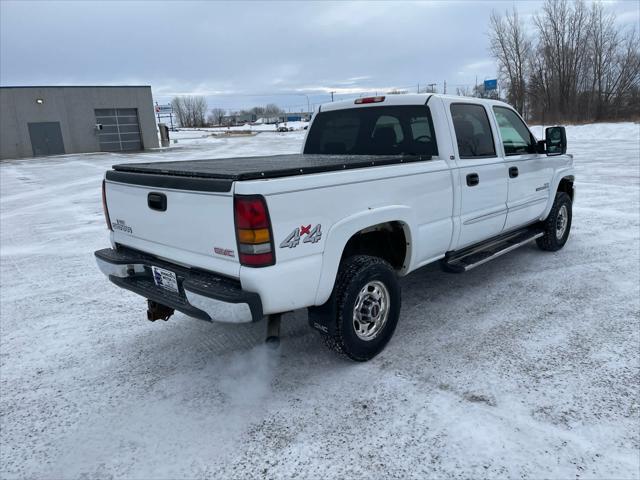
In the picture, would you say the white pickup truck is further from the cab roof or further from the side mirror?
the side mirror

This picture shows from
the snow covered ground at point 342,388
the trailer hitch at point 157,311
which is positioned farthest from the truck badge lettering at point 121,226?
the snow covered ground at point 342,388

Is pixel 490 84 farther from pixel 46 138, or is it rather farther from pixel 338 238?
pixel 338 238

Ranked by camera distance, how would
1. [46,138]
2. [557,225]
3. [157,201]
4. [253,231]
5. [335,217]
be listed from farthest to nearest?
1. [46,138]
2. [557,225]
3. [157,201]
4. [335,217]
5. [253,231]

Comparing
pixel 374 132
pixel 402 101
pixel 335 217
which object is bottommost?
pixel 335 217

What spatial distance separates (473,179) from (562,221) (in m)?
2.79

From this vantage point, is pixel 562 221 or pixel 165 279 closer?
pixel 165 279

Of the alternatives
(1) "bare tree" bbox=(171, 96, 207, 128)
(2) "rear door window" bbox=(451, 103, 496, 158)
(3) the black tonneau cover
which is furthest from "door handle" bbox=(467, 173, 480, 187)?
(1) "bare tree" bbox=(171, 96, 207, 128)

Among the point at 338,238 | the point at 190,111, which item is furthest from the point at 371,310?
the point at 190,111

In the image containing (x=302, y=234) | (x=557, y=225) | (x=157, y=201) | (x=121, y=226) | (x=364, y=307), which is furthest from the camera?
(x=557, y=225)

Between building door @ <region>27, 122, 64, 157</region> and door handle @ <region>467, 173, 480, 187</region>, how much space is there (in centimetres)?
3821

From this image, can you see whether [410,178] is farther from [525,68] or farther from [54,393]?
[525,68]

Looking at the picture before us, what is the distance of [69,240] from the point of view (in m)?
7.84

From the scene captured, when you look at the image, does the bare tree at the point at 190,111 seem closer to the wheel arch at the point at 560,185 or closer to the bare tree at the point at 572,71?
the bare tree at the point at 572,71

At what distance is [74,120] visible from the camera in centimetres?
3578
